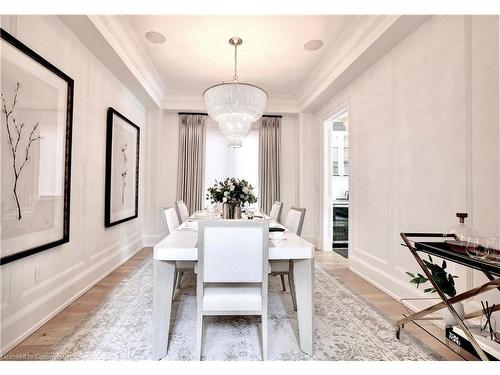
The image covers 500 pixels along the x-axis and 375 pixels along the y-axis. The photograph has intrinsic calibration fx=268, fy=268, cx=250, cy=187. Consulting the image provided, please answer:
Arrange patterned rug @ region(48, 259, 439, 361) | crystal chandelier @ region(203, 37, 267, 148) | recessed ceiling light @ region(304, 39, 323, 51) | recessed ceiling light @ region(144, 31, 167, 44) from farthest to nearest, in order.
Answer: recessed ceiling light @ region(304, 39, 323, 51)
recessed ceiling light @ region(144, 31, 167, 44)
crystal chandelier @ region(203, 37, 267, 148)
patterned rug @ region(48, 259, 439, 361)

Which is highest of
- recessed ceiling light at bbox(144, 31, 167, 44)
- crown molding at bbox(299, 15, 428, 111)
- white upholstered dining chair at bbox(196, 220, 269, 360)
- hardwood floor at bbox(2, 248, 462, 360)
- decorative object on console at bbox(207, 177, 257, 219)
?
recessed ceiling light at bbox(144, 31, 167, 44)

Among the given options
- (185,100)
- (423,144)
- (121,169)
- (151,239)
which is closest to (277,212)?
(423,144)

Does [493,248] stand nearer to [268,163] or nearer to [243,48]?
[243,48]

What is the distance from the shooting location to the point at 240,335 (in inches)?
77.6

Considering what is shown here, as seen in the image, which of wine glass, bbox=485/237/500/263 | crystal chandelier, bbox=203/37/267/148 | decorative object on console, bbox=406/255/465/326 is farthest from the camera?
crystal chandelier, bbox=203/37/267/148

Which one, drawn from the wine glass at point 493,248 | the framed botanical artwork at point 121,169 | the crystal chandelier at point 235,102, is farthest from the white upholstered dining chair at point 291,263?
the framed botanical artwork at point 121,169

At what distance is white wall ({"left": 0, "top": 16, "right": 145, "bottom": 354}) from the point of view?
→ 188cm

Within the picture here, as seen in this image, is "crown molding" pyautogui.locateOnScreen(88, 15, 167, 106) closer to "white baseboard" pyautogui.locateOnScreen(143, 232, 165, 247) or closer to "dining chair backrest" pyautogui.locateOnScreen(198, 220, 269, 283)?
"dining chair backrest" pyautogui.locateOnScreen(198, 220, 269, 283)

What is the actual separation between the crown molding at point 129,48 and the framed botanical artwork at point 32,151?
2.14 ft

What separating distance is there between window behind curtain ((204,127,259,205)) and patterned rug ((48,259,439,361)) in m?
3.24

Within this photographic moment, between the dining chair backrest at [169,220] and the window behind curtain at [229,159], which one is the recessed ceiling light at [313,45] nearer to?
the window behind curtain at [229,159]

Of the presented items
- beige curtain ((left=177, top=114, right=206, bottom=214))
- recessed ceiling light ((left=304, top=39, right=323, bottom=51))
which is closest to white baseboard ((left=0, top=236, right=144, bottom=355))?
beige curtain ((left=177, top=114, right=206, bottom=214))

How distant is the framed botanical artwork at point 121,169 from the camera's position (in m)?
3.41

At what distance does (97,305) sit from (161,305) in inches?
47.8
